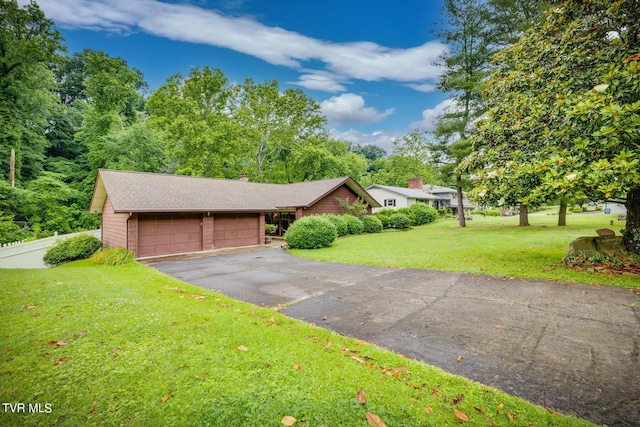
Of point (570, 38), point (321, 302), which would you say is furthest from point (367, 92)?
point (321, 302)

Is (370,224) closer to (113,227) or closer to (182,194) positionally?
(182,194)

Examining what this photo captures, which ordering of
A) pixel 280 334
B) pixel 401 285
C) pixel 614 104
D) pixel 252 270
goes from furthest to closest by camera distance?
pixel 252 270, pixel 401 285, pixel 614 104, pixel 280 334

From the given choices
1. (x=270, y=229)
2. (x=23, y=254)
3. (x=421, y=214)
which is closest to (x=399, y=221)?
(x=421, y=214)

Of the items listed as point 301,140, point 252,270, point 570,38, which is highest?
point 301,140

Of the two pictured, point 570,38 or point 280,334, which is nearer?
point 280,334

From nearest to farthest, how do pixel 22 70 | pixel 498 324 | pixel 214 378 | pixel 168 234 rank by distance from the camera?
pixel 214 378 < pixel 498 324 < pixel 168 234 < pixel 22 70

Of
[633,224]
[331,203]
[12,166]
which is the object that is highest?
[12,166]

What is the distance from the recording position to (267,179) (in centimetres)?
3581

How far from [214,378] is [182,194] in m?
15.4

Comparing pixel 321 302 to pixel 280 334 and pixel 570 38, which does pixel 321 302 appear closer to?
pixel 280 334

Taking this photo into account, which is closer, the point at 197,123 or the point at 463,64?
the point at 463,64

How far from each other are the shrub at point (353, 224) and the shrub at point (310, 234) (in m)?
5.90

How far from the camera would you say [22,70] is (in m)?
23.7

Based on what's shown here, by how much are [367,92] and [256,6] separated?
1678cm
